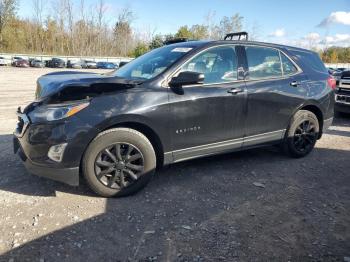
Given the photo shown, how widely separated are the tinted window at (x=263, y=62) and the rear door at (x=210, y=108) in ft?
0.85

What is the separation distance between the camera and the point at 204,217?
3520mm

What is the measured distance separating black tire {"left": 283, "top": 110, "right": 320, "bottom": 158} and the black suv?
2 centimetres

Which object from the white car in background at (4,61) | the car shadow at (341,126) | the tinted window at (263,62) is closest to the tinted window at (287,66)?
the tinted window at (263,62)

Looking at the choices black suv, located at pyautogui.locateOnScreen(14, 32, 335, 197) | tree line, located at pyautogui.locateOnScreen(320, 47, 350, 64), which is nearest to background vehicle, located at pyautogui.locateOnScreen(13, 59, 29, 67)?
black suv, located at pyautogui.locateOnScreen(14, 32, 335, 197)

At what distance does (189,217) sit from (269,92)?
2.30 m

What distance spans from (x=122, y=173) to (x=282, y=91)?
8.73ft

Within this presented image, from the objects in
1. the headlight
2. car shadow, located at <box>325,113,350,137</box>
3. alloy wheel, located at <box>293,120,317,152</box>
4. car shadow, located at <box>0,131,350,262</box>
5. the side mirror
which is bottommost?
car shadow, located at <box>0,131,350,262</box>

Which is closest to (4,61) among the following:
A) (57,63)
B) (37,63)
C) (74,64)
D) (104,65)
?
(37,63)

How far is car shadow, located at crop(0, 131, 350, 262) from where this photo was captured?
291 cm

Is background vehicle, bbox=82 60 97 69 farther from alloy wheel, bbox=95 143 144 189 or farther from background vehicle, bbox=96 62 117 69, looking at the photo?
alloy wheel, bbox=95 143 144 189

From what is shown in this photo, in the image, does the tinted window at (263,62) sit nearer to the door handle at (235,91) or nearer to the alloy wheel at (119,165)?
the door handle at (235,91)

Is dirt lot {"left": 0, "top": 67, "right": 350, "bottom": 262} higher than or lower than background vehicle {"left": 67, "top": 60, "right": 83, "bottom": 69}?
lower

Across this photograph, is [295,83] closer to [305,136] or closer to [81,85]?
[305,136]

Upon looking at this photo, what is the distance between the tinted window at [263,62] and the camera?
4805mm
